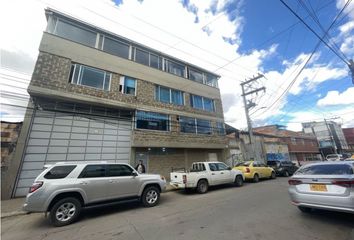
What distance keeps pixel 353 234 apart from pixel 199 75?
18.2 m

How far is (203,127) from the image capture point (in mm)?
17766

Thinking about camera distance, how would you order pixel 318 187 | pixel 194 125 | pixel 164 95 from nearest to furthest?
pixel 318 187
pixel 164 95
pixel 194 125

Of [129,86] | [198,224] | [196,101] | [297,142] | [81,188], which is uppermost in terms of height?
[196,101]

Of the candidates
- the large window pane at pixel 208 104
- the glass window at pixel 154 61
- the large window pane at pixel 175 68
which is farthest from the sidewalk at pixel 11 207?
the large window pane at pixel 208 104

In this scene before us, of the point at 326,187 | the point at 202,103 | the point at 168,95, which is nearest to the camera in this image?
the point at 326,187

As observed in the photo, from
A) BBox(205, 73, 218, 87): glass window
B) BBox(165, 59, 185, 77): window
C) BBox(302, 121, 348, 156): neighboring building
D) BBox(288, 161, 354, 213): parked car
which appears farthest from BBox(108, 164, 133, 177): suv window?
BBox(302, 121, 348, 156): neighboring building

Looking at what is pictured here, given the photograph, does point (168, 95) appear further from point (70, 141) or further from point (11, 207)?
point (11, 207)

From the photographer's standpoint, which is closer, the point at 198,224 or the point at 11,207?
the point at 198,224

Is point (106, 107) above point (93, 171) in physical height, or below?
above

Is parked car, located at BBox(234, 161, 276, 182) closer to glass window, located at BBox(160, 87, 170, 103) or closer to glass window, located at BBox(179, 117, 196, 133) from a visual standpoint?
glass window, located at BBox(179, 117, 196, 133)

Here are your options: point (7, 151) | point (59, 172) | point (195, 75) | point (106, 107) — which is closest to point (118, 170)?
point (59, 172)

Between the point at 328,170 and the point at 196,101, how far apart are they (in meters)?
14.1

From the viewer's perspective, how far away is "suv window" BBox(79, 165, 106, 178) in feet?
20.1

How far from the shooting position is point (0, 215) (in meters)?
6.56
